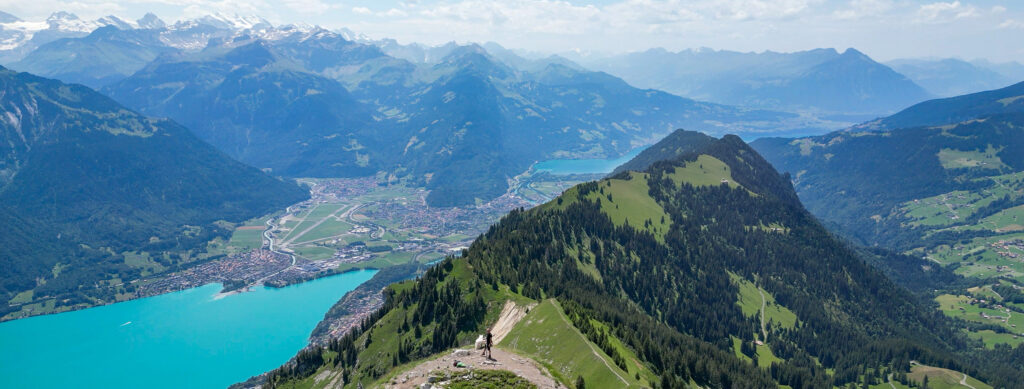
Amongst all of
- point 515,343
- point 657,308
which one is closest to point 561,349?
point 515,343

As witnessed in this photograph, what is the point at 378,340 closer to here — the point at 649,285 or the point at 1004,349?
the point at 649,285

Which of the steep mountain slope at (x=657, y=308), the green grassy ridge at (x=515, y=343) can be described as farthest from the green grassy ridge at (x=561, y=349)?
the steep mountain slope at (x=657, y=308)

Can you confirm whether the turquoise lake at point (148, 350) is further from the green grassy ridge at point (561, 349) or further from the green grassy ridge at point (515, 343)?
the green grassy ridge at point (561, 349)

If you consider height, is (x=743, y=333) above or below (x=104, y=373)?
above

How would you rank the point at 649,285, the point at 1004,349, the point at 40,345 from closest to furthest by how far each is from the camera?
the point at 649,285 < the point at 1004,349 < the point at 40,345

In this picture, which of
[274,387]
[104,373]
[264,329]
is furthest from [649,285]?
[104,373]
